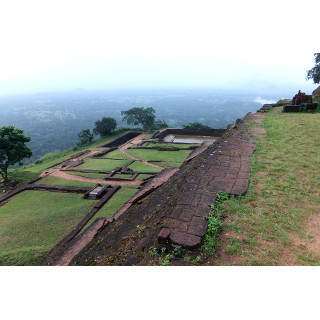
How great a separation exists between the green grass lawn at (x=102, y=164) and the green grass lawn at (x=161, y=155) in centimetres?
271

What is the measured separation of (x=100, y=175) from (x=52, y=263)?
8430mm

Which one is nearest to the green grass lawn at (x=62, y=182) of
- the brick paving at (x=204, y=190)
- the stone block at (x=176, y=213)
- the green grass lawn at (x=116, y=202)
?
the green grass lawn at (x=116, y=202)

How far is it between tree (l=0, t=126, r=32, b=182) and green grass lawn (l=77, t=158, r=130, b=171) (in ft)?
12.9

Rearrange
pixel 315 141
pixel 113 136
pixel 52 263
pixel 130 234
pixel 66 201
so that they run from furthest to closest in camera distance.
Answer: pixel 113 136 → pixel 66 201 → pixel 315 141 → pixel 52 263 → pixel 130 234

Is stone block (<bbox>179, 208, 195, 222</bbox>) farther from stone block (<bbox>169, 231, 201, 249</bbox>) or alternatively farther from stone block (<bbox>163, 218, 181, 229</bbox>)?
stone block (<bbox>169, 231, 201, 249</bbox>)

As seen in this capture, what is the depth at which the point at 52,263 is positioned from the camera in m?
5.45

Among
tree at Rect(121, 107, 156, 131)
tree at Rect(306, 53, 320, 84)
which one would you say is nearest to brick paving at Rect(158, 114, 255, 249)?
tree at Rect(306, 53, 320, 84)

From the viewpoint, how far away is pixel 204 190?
12.8 feet

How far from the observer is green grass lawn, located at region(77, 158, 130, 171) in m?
15.6

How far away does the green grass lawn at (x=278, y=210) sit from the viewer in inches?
99.2

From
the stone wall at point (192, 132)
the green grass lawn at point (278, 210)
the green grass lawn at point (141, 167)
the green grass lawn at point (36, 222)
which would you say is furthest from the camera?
the stone wall at point (192, 132)

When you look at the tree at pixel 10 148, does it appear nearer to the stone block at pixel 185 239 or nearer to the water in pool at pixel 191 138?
the stone block at pixel 185 239

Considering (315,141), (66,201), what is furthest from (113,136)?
(315,141)

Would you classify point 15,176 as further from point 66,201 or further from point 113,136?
point 113,136
